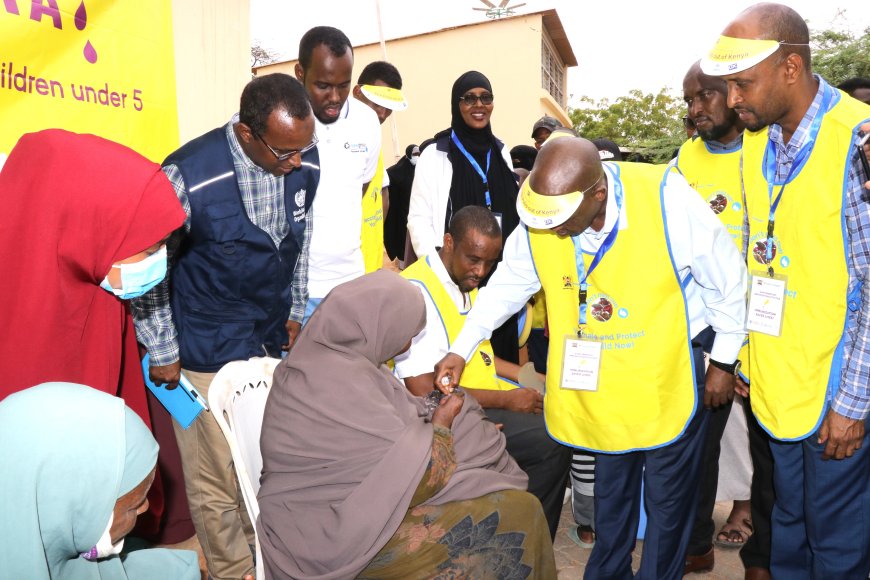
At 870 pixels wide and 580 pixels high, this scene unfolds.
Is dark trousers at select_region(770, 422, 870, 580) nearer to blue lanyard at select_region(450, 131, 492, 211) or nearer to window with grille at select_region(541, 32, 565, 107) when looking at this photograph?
blue lanyard at select_region(450, 131, 492, 211)

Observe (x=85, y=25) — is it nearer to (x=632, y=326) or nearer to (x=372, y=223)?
(x=372, y=223)

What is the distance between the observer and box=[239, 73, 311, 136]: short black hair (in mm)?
2723

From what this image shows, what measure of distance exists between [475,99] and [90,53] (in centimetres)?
217

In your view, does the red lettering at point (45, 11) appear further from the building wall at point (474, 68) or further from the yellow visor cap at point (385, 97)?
the building wall at point (474, 68)

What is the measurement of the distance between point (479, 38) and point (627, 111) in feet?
33.1

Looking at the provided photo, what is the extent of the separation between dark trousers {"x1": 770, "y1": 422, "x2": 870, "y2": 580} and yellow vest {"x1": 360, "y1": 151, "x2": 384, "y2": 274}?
242 cm

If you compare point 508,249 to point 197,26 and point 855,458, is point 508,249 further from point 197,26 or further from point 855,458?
point 197,26

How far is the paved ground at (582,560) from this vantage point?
329 centimetres

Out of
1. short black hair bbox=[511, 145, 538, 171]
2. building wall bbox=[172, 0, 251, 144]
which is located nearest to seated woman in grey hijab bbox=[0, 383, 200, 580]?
building wall bbox=[172, 0, 251, 144]

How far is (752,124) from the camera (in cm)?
231

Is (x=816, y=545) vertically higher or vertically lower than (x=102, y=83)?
lower

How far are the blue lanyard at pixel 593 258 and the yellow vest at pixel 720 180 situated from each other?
821 millimetres

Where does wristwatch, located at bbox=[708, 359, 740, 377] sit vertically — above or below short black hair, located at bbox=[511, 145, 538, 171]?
below

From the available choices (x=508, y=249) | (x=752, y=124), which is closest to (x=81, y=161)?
(x=508, y=249)
